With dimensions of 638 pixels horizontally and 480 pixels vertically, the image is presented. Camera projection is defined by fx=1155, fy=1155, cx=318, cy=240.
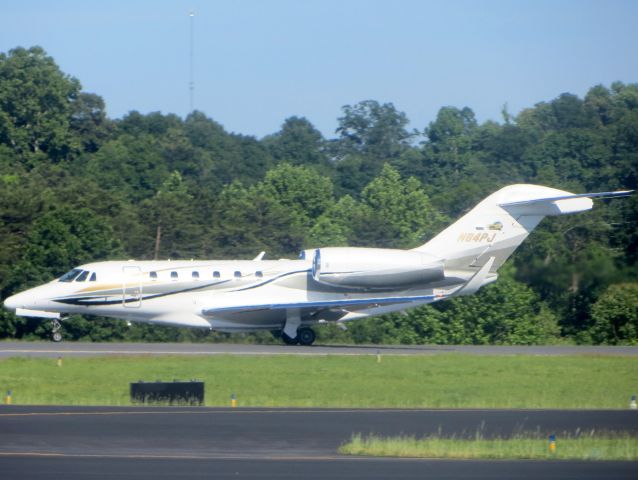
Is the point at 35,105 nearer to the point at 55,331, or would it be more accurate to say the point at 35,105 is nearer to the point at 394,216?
the point at 394,216

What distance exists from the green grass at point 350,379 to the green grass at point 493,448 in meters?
5.80

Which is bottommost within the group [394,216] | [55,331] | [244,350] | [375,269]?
[244,350]

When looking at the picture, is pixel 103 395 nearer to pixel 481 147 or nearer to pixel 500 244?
pixel 500 244

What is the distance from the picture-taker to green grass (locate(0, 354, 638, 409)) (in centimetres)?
2473

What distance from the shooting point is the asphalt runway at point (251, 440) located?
598 inches

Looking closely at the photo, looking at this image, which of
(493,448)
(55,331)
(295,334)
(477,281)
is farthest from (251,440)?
(55,331)

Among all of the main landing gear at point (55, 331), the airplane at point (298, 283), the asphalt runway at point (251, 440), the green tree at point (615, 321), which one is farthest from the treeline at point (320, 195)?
the asphalt runway at point (251, 440)

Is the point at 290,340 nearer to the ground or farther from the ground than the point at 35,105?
nearer to the ground

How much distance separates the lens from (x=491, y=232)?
3766 cm

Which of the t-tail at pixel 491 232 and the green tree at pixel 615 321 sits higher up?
the t-tail at pixel 491 232

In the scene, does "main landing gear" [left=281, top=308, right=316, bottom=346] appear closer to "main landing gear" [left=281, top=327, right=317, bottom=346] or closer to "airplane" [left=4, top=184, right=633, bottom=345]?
"main landing gear" [left=281, top=327, right=317, bottom=346]

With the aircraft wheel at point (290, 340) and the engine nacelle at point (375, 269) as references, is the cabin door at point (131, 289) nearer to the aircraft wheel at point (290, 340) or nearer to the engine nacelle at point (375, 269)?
the aircraft wheel at point (290, 340)

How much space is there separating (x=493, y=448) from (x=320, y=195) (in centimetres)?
6257

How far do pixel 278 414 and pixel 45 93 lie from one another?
8409cm
